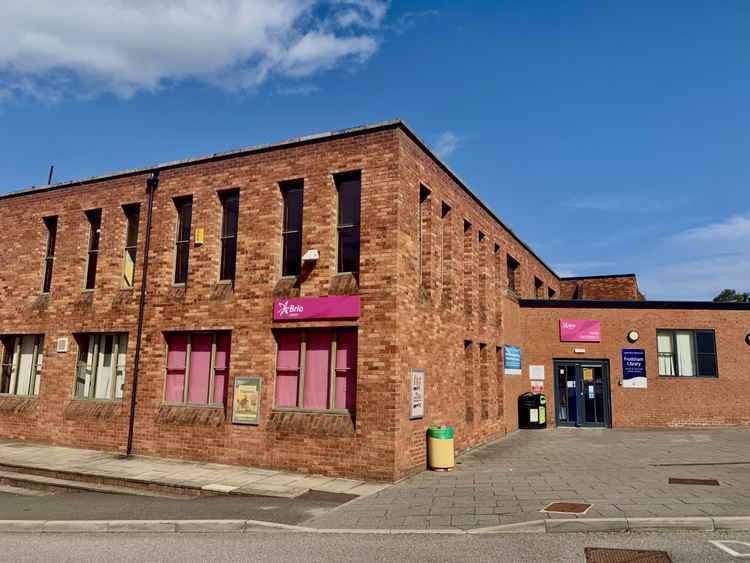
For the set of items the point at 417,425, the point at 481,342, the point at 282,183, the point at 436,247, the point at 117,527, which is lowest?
the point at 117,527

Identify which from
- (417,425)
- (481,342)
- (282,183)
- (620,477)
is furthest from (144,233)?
(620,477)

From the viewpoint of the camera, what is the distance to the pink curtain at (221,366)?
14.5 m

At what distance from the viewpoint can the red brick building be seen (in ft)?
42.2

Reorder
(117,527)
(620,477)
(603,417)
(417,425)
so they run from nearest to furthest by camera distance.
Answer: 1. (117,527)
2. (620,477)
3. (417,425)
4. (603,417)

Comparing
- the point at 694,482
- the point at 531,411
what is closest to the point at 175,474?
the point at 694,482

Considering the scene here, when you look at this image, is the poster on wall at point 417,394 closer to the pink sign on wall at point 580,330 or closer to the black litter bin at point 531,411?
the black litter bin at point 531,411

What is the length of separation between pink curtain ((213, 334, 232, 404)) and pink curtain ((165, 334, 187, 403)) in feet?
3.38

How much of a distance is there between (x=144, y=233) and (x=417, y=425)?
9.15m

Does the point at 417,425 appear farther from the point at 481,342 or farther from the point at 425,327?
the point at 481,342

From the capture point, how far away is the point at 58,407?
16375mm

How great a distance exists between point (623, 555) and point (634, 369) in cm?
1734

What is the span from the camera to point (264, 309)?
13969mm

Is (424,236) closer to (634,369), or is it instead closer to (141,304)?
(141,304)

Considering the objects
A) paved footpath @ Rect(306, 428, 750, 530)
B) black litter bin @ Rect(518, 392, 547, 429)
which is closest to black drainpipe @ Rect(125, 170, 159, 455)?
paved footpath @ Rect(306, 428, 750, 530)
